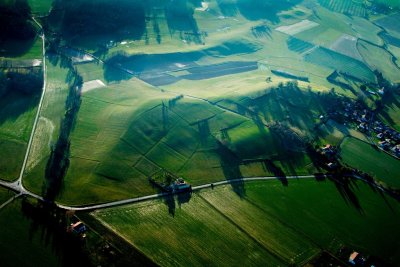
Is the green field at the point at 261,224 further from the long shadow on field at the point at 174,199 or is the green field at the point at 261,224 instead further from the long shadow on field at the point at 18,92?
the long shadow on field at the point at 18,92

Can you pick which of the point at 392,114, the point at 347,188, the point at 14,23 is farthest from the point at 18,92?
the point at 392,114

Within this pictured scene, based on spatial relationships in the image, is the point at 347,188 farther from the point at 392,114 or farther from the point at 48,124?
the point at 48,124

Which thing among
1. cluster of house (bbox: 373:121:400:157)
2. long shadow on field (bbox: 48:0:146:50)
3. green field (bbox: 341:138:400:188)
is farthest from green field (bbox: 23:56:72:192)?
cluster of house (bbox: 373:121:400:157)

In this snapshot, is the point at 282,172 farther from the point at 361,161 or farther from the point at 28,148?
the point at 28,148

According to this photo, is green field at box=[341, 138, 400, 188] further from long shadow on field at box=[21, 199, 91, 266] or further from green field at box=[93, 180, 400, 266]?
long shadow on field at box=[21, 199, 91, 266]

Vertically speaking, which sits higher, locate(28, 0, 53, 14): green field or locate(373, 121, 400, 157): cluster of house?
locate(28, 0, 53, 14): green field
